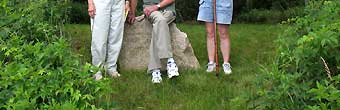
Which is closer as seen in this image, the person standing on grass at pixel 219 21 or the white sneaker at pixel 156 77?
the white sneaker at pixel 156 77

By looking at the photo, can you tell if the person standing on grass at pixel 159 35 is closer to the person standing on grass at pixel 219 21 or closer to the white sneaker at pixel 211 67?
the person standing on grass at pixel 219 21

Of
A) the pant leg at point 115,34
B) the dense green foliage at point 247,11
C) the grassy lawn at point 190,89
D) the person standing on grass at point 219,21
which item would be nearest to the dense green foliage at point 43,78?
the grassy lawn at point 190,89

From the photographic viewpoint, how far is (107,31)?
5.80m

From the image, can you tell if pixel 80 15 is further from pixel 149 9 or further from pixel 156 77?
pixel 156 77

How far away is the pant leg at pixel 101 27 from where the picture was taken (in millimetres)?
5746

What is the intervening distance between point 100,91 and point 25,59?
1.99 ft

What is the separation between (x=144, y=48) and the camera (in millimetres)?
6477

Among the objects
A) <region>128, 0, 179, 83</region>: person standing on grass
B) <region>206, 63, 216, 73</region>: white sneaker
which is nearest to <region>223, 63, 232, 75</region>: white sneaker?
<region>206, 63, 216, 73</region>: white sneaker

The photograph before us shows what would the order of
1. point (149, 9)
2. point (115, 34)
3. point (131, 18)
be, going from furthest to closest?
point (131, 18) → point (149, 9) → point (115, 34)

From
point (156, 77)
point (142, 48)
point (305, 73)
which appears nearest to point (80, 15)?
point (142, 48)

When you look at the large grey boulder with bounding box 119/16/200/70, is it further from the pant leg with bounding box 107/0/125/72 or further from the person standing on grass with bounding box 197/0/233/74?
the pant leg with bounding box 107/0/125/72

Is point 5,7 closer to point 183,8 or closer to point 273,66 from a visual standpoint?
point 273,66

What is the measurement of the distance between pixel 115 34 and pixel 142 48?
26.3 inches

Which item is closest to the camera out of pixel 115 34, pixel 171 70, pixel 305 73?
pixel 305 73
